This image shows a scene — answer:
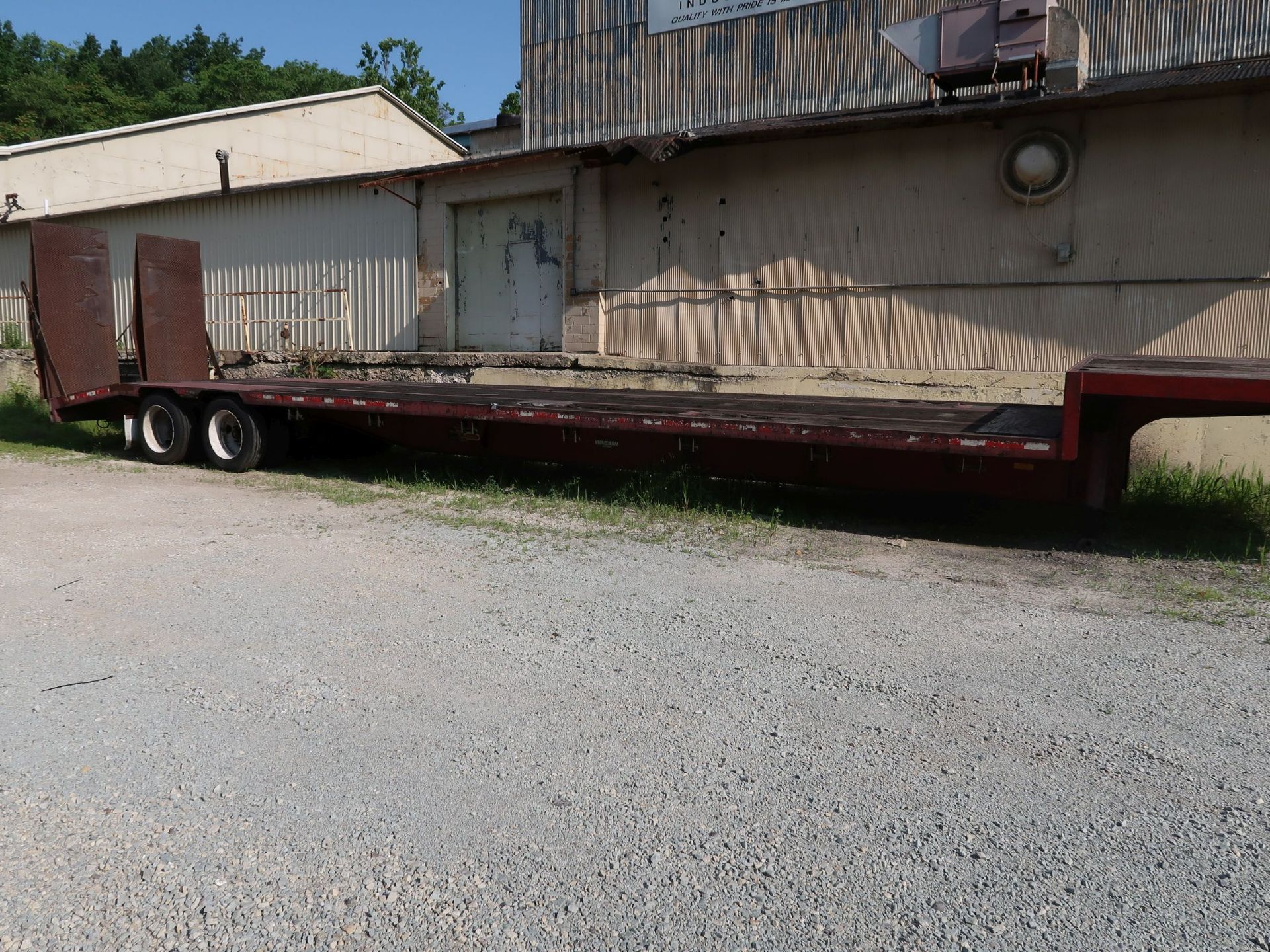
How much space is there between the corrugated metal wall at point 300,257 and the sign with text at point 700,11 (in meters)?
5.50

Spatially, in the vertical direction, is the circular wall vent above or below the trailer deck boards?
above

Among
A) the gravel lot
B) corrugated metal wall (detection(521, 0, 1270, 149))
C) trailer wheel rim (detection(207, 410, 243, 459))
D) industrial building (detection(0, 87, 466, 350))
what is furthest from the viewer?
industrial building (detection(0, 87, 466, 350))

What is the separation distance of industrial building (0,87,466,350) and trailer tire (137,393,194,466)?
5.16 metres

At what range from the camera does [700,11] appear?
16359 mm

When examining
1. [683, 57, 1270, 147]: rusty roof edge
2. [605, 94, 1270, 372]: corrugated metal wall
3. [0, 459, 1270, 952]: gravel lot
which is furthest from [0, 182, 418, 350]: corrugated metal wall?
[0, 459, 1270, 952]: gravel lot

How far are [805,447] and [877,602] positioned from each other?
7.94 feet

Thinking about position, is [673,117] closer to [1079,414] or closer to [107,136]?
[1079,414]

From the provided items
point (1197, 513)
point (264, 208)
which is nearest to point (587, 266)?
point (264, 208)

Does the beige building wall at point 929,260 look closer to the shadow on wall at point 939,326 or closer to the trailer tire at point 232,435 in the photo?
the shadow on wall at point 939,326

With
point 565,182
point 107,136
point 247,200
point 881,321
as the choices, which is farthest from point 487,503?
point 107,136

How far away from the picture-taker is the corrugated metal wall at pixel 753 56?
40.8 feet

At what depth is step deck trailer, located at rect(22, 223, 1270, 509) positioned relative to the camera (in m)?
6.58

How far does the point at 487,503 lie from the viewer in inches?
346

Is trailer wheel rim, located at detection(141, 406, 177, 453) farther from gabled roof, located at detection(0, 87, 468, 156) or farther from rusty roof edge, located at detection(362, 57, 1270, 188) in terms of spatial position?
gabled roof, located at detection(0, 87, 468, 156)
